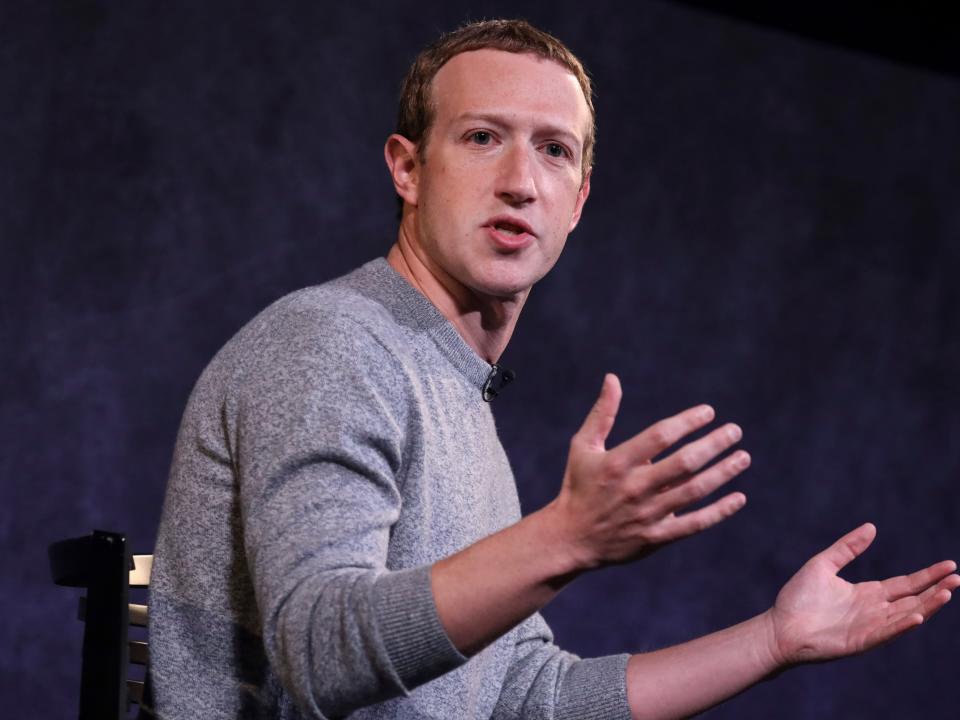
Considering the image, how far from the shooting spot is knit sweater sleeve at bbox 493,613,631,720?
137 cm

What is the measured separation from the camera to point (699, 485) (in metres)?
0.82

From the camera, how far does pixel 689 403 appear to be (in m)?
2.60

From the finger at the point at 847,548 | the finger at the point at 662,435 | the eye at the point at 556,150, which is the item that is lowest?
the finger at the point at 662,435

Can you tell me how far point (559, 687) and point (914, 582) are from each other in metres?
0.40

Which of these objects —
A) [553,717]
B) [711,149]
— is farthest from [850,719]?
[553,717]

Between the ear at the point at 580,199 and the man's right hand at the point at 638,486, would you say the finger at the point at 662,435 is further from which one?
the ear at the point at 580,199

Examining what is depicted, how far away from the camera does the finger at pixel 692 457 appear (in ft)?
2.67

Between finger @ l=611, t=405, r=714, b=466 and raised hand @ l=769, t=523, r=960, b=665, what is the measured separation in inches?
20.4

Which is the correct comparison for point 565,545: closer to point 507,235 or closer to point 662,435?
point 662,435

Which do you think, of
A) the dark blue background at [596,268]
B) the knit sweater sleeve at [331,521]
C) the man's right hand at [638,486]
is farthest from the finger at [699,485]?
the dark blue background at [596,268]

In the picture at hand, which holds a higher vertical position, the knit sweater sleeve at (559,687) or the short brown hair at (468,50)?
the short brown hair at (468,50)

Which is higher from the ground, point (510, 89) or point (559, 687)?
point (510, 89)

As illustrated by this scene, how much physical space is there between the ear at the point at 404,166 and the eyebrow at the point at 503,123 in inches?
4.0

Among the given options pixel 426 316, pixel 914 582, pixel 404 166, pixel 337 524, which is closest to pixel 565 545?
pixel 337 524
